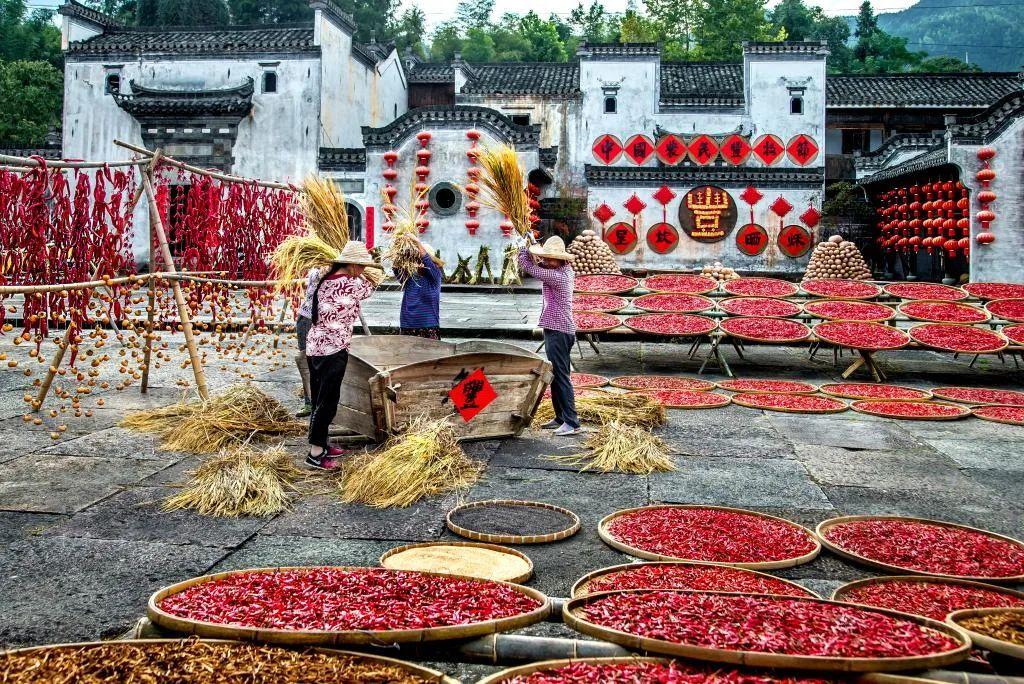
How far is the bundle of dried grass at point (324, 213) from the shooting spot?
7.52 metres

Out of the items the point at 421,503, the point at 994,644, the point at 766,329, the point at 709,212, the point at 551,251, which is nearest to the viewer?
the point at 994,644

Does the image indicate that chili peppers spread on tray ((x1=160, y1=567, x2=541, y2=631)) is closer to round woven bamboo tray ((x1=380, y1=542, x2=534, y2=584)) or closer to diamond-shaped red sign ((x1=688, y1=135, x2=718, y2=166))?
round woven bamboo tray ((x1=380, y1=542, x2=534, y2=584))

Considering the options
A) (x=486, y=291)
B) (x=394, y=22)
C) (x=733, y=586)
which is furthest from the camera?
(x=394, y=22)

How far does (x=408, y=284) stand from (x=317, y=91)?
20.3m

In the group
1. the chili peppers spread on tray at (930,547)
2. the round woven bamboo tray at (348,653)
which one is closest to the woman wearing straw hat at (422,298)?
the chili peppers spread on tray at (930,547)

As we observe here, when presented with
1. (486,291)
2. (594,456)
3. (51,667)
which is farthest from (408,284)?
(486,291)

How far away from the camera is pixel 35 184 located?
231 inches

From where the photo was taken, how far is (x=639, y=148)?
28.7 meters

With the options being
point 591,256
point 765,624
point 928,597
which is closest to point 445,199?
point 591,256

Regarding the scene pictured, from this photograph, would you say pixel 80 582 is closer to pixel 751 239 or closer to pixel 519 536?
pixel 519 536

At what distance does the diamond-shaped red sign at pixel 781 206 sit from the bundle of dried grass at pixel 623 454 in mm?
20287

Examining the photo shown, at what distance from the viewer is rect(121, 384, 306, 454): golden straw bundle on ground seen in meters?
6.56

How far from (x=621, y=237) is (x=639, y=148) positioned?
4.55 metres

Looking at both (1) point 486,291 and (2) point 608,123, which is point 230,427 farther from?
(2) point 608,123
